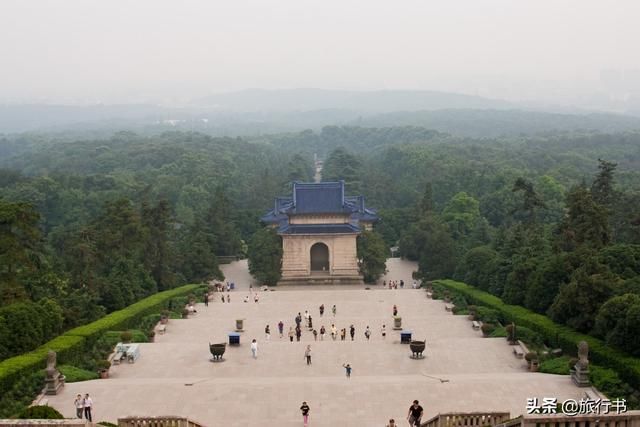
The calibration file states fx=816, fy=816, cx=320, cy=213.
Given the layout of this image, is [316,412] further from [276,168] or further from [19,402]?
[276,168]

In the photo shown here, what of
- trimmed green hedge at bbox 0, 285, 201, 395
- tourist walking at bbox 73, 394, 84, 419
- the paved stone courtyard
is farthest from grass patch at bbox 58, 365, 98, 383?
tourist walking at bbox 73, 394, 84, 419

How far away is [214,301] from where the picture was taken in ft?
159

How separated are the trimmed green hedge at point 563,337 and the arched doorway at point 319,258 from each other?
1881cm

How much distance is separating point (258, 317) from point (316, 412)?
1924cm

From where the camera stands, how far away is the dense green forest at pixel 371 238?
33.2 meters

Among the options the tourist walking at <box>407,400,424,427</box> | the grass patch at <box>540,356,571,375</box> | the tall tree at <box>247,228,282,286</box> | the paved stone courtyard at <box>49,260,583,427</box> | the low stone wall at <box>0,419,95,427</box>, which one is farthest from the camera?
the tall tree at <box>247,228,282,286</box>

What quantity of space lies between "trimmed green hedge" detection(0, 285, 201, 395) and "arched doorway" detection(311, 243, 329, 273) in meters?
19.4

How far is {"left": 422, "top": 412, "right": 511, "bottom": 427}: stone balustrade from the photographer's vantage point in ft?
66.3

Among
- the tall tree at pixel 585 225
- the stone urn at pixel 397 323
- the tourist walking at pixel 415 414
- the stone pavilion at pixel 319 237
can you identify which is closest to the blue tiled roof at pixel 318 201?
the stone pavilion at pixel 319 237

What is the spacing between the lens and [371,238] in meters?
60.2

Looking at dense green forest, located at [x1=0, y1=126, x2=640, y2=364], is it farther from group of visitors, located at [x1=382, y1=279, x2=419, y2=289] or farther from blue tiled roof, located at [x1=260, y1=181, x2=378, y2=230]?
blue tiled roof, located at [x1=260, y1=181, x2=378, y2=230]

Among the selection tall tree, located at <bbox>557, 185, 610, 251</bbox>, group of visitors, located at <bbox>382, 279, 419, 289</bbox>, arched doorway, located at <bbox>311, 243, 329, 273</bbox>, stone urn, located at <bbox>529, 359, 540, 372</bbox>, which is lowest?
group of visitors, located at <bbox>382, 279, 419, 289</bbox>

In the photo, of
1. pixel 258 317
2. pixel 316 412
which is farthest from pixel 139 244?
pixel 316 412

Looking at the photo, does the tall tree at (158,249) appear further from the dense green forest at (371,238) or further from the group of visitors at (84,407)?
the group of visitors at (84,407)
